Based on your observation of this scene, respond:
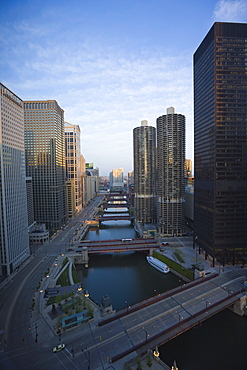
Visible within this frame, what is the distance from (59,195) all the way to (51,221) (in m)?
19.7

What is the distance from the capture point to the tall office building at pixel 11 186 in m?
82.3

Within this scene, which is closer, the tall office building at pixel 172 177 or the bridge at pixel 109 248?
the bridge at pixel 109 248

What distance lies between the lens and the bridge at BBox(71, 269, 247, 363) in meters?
47.6

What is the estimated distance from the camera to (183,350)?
168ft

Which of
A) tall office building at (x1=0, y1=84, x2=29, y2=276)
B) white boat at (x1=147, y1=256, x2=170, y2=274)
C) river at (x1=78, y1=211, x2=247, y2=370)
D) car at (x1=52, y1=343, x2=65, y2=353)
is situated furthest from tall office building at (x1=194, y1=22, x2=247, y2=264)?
tall office building at (x1=0, y1=84, x2=29, y2=276)

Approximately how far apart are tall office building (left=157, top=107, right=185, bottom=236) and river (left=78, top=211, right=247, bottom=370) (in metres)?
34.9

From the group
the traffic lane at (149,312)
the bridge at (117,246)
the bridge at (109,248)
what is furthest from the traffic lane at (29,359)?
the bridge at (117,246)

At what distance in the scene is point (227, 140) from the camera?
90875 mm

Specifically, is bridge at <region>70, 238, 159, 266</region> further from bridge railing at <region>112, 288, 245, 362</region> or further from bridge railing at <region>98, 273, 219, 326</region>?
bridge railing at <region>112, 288, 245, 362</region>

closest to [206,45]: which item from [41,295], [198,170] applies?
[198,170]

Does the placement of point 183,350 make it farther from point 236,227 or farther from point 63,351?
point 236,227

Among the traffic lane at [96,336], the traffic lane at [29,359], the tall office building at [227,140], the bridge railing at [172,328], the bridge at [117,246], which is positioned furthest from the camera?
the bridge at [117,246]

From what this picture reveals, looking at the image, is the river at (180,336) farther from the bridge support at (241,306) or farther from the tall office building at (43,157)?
the tall office building at (43,157)

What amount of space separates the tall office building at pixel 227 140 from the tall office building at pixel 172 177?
46.3m
